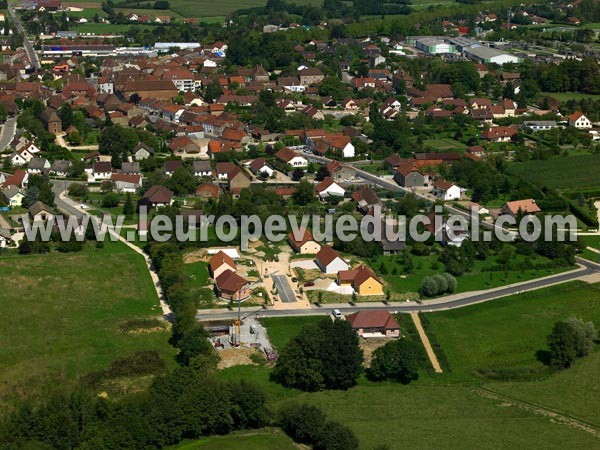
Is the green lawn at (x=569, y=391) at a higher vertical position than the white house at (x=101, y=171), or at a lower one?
lower

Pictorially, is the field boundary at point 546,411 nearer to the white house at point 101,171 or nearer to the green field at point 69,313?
the green field at point 69,313

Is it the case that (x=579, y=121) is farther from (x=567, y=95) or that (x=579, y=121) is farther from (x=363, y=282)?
(x=363, y=282)

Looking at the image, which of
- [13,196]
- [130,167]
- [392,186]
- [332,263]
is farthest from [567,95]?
[13,196]

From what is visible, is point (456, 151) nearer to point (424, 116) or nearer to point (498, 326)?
point (424, 116)

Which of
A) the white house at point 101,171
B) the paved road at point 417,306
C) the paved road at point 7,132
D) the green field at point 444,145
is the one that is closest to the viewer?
the paved road at point 417,306

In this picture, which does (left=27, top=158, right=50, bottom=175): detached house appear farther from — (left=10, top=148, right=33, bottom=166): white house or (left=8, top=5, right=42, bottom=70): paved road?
(left=8, top=5, right=42, bottom=70): paved road

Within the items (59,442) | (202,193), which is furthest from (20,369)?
(202,193)

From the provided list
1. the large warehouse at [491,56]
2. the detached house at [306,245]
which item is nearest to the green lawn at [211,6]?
the large warehouse at [491,56]
